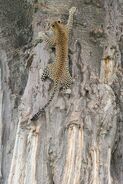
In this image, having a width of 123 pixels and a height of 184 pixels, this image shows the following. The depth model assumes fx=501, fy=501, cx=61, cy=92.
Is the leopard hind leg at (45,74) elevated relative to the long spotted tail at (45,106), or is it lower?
elevated

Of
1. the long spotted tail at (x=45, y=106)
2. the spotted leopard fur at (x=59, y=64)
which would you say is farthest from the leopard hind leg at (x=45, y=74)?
the long spotted tail at (x=45, y=106)

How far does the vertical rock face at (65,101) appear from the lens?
5070mm

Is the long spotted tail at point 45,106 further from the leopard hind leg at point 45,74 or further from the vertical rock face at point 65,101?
the leopard hind leg at point 45,74

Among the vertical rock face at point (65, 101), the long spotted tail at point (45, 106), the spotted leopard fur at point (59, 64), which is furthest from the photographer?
the spotted leopard fur at point (59, 64)

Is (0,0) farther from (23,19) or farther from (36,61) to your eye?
(36,61)

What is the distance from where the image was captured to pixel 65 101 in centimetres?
534

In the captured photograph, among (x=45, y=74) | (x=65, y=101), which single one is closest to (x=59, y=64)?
(x=45, y=74)

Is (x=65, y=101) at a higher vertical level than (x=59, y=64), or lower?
lower

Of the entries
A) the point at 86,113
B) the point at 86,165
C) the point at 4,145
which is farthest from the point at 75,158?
the point at 4,145

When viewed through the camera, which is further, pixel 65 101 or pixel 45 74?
pixel 45 74

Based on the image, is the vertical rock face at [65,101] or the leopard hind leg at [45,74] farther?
the leopard hind leg at [45,74]

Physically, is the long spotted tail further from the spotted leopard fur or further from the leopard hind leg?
the leopard hind leg

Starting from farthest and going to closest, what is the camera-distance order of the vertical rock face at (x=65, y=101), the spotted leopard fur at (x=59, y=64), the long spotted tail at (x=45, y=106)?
the spotted leopard fur at (x=59, y=64) < the long spotted tail at (x=45, y=106) < the vertical rock face at (x=65, y=101)

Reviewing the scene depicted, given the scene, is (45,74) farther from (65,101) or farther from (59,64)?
(65,101)
